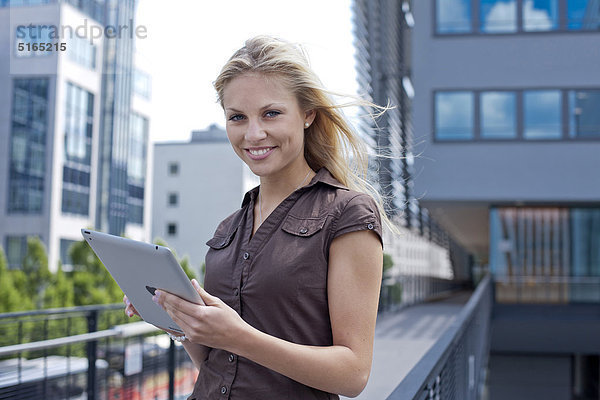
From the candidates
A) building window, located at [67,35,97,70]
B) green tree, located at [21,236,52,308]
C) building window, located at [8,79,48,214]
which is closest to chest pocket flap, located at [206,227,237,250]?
green tree, located at [21,236,52,308]

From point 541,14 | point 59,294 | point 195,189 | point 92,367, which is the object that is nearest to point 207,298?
point 92,367

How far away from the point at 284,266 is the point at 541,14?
19010 mm

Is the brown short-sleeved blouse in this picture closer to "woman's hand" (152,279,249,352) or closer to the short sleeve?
the short sleeve

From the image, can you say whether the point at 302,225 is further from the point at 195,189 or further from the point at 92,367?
the point at 195,189

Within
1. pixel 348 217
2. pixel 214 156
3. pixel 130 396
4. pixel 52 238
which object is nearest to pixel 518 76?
pixel 130 396

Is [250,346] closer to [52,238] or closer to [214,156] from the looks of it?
[52,238]

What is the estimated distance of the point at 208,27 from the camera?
16.2 m

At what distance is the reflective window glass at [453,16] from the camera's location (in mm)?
19000

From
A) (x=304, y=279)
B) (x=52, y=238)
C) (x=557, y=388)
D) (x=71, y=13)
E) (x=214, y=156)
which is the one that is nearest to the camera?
(x=304, y=279)

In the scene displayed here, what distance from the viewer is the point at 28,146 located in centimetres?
4341

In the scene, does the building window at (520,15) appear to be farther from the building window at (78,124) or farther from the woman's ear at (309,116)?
the building window at (78,124)

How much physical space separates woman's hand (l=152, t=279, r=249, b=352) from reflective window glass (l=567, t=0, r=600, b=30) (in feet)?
63.2

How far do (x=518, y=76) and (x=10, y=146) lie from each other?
3291cm

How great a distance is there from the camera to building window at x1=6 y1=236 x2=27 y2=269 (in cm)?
4253
